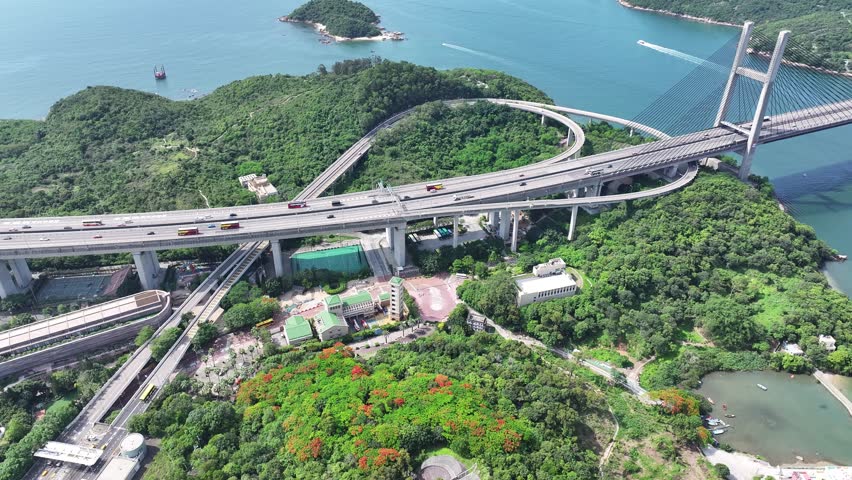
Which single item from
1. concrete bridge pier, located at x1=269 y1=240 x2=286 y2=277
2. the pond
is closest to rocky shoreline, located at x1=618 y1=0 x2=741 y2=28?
the pond

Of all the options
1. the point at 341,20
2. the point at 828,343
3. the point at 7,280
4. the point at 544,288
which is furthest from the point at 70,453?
the point at 341,20

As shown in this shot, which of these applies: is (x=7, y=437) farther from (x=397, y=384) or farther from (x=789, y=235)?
(x=789, y=235)

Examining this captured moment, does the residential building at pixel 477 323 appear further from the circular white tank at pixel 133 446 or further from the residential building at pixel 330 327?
the circular white tank at pixel 133 446

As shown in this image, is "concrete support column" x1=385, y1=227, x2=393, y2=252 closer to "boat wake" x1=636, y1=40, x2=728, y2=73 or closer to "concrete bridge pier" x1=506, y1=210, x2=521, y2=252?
"concrete bridge pier" x1=506, y1=210, x2=521, y2=252

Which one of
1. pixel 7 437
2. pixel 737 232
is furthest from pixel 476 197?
pixel 7 437

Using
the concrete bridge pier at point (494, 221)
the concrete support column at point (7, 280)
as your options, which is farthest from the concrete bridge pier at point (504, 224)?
the concrete support column at point (7, 280)

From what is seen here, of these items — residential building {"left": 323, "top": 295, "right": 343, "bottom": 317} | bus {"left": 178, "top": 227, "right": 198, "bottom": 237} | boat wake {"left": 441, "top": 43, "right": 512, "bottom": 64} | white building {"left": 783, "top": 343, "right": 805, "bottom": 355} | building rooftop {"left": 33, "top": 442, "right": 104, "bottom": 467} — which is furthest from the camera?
boat wake {"left": 441, "top": 43, "right": 512, "bottom": 64}
